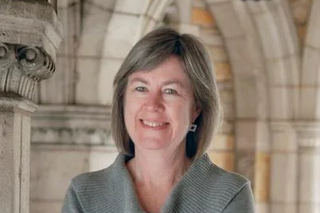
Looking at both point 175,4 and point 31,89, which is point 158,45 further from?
point 175,4

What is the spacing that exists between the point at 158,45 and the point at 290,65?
373 centimetres

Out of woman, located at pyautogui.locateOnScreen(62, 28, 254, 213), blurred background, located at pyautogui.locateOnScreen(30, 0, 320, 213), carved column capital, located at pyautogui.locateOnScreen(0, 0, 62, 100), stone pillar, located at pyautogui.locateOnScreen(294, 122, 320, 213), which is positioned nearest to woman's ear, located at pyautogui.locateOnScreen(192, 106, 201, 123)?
woman, located at pyautogui.locateOnScreen(62, 28, 254, 213)

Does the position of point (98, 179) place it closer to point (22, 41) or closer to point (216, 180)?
point (216, 180)

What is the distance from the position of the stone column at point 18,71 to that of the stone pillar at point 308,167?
3511 mm

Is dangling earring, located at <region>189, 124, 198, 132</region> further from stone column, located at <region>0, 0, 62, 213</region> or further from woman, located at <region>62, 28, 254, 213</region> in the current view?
stone column, located at <region>0, 0, 62, 213</region>

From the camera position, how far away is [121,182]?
1.16m

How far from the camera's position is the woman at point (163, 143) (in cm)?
111

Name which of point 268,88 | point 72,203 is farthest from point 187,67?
point 268,88

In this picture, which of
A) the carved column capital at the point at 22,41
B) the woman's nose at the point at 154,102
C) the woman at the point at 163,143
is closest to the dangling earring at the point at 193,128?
the woman at the point at 163,143

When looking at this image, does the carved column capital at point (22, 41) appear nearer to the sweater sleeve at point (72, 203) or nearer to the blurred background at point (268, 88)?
the sweater sleeve at point (72, 203)

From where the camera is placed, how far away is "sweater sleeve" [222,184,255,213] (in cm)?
111

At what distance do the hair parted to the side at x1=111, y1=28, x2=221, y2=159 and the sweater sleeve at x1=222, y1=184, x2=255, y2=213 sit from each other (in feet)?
0.35

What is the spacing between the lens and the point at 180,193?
1136 mm

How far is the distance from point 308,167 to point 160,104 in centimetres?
391
